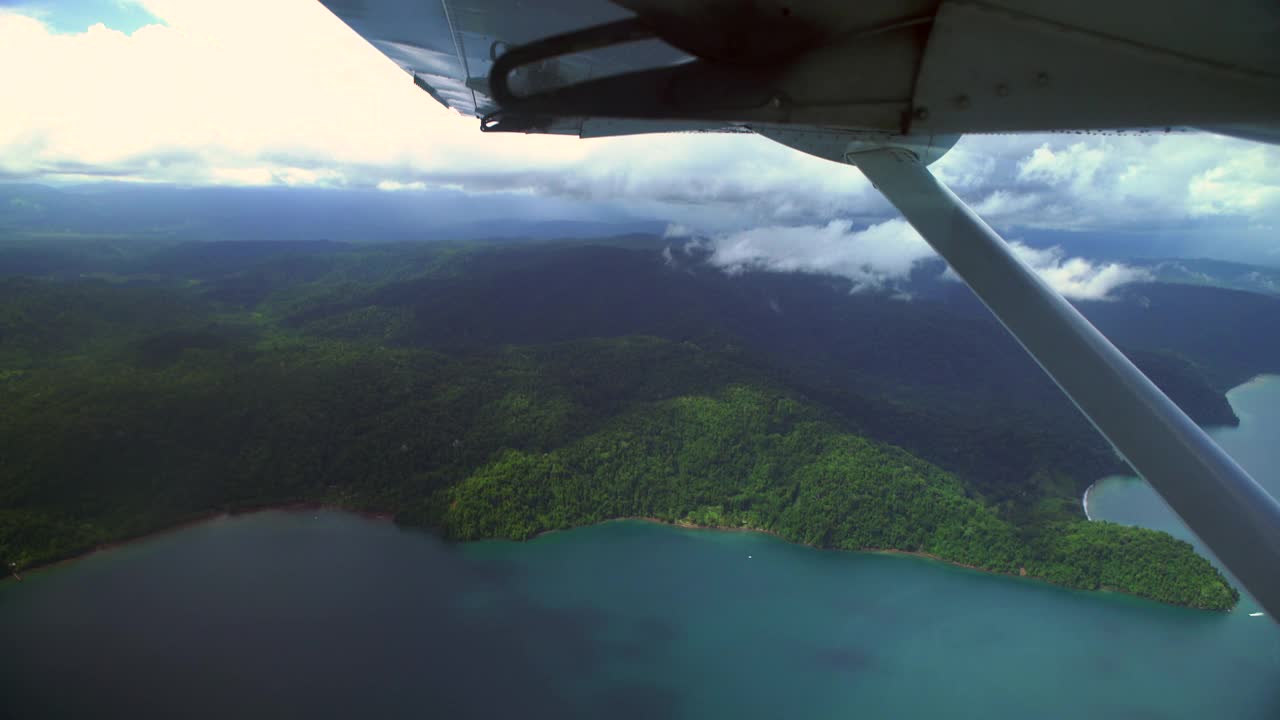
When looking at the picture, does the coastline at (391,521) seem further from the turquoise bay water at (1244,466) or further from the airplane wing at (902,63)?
the airplane wing at (902,63)

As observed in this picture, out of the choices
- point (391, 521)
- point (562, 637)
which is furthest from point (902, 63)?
point (391, 521)

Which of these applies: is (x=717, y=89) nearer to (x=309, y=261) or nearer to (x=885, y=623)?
(x=885, y=623)

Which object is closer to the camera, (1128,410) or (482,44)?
(1128,410)

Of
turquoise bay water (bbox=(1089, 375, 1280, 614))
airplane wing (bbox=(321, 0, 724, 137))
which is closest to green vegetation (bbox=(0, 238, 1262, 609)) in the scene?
turquoise bay water (bbox=(1089, 375, 1280, 614))

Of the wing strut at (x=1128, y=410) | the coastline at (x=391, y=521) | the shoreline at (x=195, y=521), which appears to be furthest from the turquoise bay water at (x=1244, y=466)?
the shoreline at (x=195, y=521)

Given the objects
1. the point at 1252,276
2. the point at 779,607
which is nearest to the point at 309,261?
the point at 779,607

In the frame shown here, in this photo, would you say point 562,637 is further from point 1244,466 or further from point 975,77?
point 1244,466
